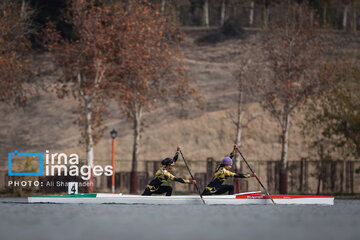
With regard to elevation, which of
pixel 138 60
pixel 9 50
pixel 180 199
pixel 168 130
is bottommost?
pixel 180 199

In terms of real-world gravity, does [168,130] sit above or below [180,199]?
above

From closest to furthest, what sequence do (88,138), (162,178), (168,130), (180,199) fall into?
(180,199), (162,178), (88,138), (168,130)

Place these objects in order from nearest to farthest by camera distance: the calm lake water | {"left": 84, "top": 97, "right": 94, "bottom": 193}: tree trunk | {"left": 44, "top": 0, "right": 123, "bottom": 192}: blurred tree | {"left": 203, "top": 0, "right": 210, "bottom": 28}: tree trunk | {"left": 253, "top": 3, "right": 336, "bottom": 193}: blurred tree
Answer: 1. the calm lake water
2. {"left": 84, "top": 97, "right": 94, "bottom": 193}: tree trunk
3. {"left": 44, "top": 0, "right": 123, "bottom": 192}: blurred tree
4. {"left": 253, "top": 3, "right": 336, "bottom": 193}: blurred tree
5. {"left": 203, "top": 0, "right": 210, "bottom": 28}: tree trunk

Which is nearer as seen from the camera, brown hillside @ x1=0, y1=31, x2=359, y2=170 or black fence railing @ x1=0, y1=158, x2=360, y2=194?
black fence railing @ x1=0, y1=158, x2=360, y2=194

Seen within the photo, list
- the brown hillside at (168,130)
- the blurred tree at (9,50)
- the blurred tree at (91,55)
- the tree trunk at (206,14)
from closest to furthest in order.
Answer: the blurred tree at (91,55)
the blurred tree at (9,50)
the brown hillside at (168,130)
the tree trunk at (206,14)

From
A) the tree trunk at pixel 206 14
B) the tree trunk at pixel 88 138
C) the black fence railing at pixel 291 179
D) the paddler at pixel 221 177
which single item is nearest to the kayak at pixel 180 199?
the paddler at pixel 221 177

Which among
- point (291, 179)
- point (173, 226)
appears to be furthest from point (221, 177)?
point (291, 179)

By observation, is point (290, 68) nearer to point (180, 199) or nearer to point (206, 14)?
point (180, 199)

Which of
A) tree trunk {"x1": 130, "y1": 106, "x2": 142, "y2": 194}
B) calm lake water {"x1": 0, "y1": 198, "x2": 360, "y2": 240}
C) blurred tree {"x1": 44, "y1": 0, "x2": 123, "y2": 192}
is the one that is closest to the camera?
calm lake water {"x1": 0, "y1": 198, "x2": 360, "y2": 240}

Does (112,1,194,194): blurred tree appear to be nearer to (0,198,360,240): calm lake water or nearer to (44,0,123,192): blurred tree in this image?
(44,0,123,192): blurred tree

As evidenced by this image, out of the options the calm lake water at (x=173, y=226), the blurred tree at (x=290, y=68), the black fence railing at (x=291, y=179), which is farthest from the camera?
the black fence railing at (x=291, y=179)

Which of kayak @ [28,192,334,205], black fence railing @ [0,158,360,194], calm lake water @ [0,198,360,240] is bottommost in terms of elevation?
black fence railing @ [0,158,360,194]

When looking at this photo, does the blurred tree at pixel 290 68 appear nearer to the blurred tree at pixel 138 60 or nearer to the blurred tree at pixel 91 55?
the blurred tree at pixel 138 60

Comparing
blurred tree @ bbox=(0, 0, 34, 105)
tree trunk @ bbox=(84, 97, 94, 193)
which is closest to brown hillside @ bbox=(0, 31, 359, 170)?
blurred tree @ bbox=(0, 0, 34, 105)
